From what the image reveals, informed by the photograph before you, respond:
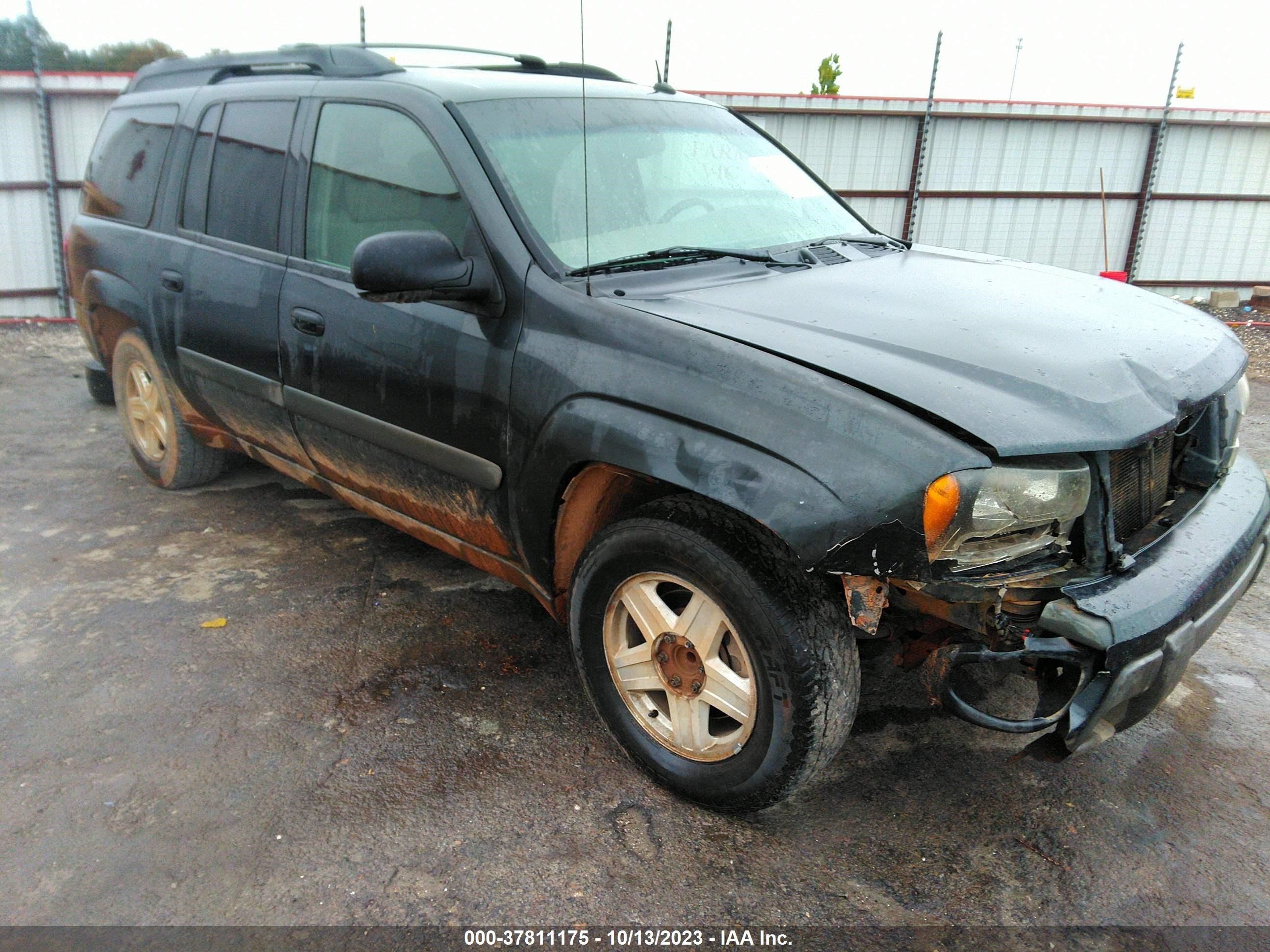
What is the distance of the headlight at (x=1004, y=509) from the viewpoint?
6.38ft

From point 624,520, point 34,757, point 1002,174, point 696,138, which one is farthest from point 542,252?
point 1002,174

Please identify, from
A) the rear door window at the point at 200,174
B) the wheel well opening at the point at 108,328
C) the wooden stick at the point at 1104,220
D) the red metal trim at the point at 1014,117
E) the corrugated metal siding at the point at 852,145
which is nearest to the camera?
the rear door window at the point at 200,174

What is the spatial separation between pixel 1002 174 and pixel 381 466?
996 cm

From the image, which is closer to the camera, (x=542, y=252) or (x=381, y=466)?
(x=542, y=252)

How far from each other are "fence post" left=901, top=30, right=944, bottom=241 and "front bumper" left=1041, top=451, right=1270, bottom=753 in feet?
29.4

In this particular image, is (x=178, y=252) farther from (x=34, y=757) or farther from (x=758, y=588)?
(x=758, y=588)

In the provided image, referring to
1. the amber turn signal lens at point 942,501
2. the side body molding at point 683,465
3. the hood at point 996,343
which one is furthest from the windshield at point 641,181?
the amber turn signal lens at point 942,501

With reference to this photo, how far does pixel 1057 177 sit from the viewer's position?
439 inches

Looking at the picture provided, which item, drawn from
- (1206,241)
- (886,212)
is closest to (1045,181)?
(886,212)

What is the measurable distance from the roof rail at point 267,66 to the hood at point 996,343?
1.56m

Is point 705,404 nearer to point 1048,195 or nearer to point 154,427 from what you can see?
point 154,427

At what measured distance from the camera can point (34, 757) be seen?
268 cm

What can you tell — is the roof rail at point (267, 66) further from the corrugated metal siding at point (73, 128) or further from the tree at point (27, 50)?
the corrugated metal siding at point (73, 128)

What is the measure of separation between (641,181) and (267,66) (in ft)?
6.03
